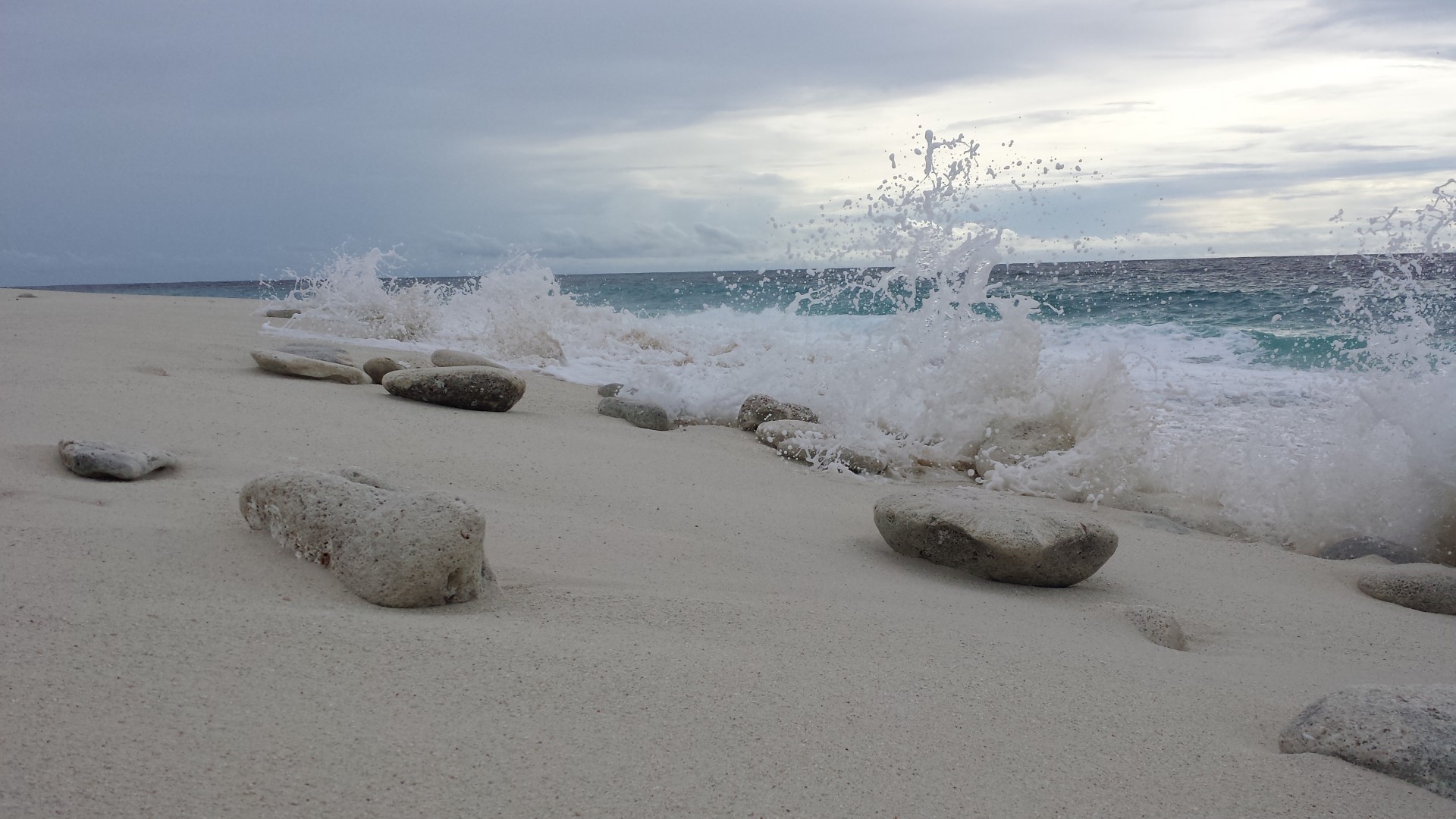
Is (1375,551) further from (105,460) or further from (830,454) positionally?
(105,460)

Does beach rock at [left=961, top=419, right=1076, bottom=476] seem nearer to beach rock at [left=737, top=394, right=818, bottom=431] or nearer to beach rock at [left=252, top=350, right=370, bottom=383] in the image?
beach rock at [left=737, top=394, right=818, bottom=431]

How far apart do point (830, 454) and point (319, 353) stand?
155 inches

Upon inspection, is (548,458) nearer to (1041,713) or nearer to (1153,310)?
(1041,713)

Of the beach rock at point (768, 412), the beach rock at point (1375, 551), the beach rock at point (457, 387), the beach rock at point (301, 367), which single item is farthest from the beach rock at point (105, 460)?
the beach rock at point (1375, 551)

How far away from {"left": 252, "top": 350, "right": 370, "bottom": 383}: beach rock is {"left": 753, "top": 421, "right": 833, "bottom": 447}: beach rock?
2664mm

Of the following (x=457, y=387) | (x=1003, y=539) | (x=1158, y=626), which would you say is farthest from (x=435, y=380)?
(x=1158, y=626)

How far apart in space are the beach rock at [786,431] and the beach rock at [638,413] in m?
0.66

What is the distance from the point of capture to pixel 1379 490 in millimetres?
4766

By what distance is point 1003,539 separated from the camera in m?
3.52

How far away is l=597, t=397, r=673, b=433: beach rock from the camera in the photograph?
6.38 m

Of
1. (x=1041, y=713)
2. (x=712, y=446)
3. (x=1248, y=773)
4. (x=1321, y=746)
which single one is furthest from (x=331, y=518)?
(x=712, y=446)

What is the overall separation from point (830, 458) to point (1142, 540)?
5.99 feet

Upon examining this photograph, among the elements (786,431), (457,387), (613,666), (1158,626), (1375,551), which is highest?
(457,387)

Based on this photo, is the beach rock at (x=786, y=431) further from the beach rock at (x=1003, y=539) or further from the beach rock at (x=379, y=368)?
the beach rock at (x=379, y=368)
